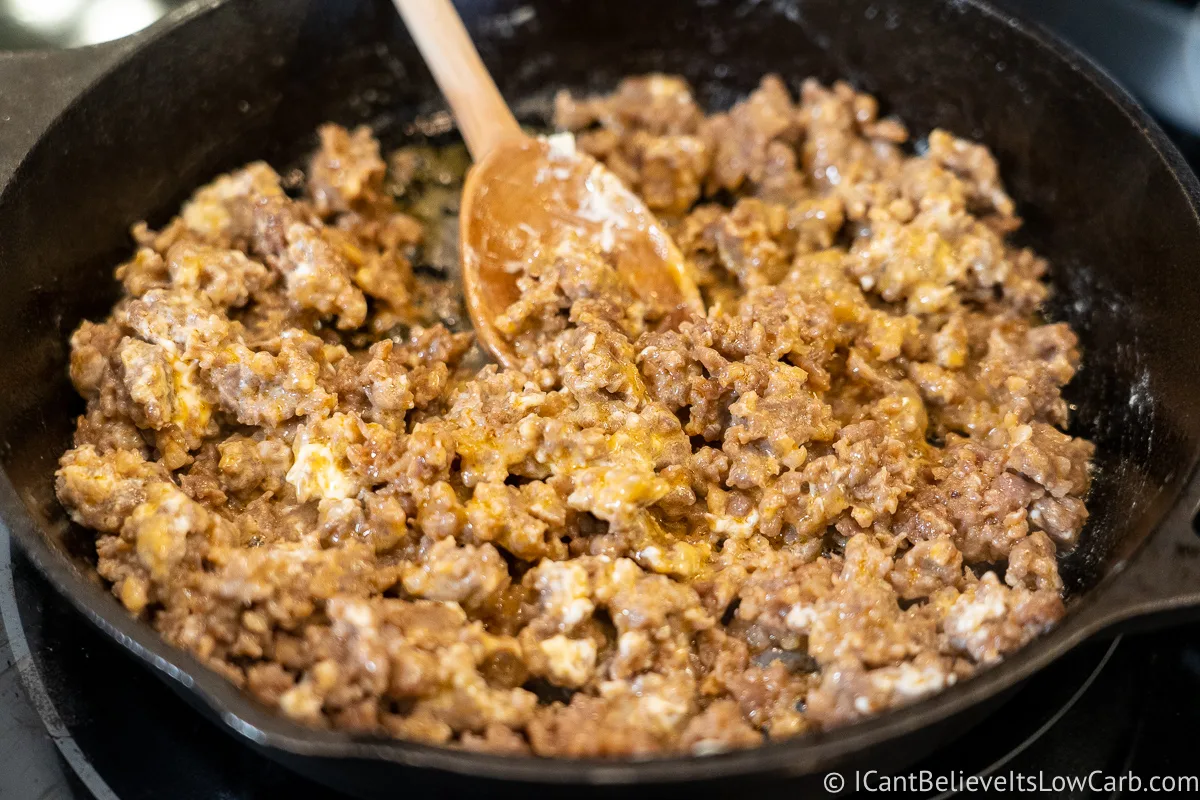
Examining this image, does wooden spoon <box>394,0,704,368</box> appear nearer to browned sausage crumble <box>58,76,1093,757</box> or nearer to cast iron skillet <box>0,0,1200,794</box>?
browned sausage crumble <box>58,76,1093,757</box>

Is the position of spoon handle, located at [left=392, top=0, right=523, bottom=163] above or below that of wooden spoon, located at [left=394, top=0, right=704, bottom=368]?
above

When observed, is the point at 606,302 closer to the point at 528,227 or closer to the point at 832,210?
the point at 528,227

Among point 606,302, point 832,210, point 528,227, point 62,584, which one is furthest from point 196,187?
point 832,210

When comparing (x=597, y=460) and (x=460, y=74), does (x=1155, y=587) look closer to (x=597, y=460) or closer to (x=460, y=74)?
(x=597, y=460)

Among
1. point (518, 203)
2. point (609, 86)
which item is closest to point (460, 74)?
point (518, 203)

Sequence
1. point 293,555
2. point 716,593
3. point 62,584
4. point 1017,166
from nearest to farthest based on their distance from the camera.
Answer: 1. point 62,584
2. point 293,555
3. point 716,593
4. point 1017,166

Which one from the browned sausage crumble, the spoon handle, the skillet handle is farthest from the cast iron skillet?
the spoon handle

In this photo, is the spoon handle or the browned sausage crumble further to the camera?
the spoon handle
